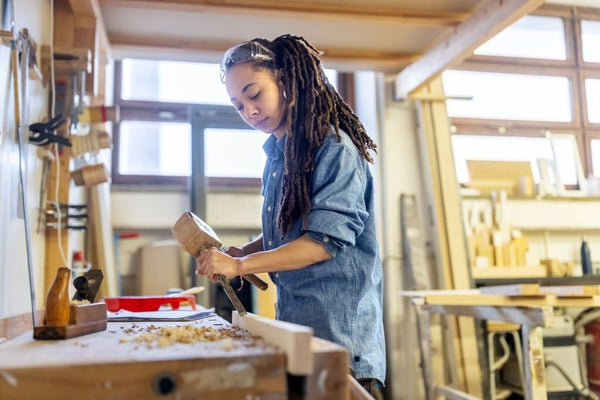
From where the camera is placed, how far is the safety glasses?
1.31 metres

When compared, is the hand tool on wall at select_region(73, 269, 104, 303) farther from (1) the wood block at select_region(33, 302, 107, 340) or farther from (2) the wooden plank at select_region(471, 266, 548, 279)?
(2) the wooden plank at select_region(471, 266, 548, 279)

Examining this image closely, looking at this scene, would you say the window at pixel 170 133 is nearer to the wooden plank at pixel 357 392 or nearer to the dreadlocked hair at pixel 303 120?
the dreadlocked hair at pixel 303 120

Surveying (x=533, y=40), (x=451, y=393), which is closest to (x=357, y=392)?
(x=451, y=393)

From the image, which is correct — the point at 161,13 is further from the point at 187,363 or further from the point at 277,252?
the point at 187,363

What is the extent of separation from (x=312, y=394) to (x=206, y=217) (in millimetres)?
2973

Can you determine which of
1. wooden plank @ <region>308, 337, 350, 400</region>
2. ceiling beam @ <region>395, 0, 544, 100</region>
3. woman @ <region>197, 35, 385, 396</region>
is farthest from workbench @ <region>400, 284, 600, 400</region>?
wooden plank @ <region>308, 337, 350, 400</region>

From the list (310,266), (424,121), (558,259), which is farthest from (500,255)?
(310,266)

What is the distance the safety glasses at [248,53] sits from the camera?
131 centimetres

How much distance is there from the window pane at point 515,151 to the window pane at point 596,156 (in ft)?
0.56

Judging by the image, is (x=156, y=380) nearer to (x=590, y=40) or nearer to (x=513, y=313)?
(x=513, y=313)

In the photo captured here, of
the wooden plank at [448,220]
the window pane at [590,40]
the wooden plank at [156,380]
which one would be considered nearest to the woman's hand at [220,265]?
the wooden plank at [156,380]

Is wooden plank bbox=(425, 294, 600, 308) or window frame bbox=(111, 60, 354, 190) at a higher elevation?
window frame bbox=(111, 60, 354, 190)

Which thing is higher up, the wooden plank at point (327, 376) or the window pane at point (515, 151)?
the window pane at point (515, 151)

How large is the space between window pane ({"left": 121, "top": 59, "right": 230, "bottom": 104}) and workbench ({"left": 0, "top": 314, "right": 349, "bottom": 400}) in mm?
3309
